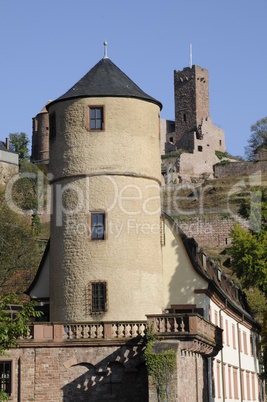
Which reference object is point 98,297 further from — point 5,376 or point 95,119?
point 95,119

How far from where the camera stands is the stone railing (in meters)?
32.8

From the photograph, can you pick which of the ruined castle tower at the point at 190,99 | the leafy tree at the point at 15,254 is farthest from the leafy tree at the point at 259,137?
the leafy tree at the point at 15,254

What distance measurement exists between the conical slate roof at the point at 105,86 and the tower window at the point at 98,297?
746 cm

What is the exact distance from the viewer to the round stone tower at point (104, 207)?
37.1 metres

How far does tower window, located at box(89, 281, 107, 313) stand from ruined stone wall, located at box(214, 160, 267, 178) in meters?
98.2

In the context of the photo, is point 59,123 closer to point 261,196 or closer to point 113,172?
point 113,172

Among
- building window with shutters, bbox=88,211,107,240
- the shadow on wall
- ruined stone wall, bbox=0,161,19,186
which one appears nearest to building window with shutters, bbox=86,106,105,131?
building window with shutters, bbox=88,211,107,240

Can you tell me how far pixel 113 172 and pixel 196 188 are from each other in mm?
89263

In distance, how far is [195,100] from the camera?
481ft

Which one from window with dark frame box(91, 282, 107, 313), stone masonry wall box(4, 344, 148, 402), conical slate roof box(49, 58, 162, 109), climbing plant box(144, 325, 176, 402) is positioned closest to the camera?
climbing plant box(144, 325, 176, 402)

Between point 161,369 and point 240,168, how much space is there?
105444mm

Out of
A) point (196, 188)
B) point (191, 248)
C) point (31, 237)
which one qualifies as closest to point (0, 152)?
point (196, 188)

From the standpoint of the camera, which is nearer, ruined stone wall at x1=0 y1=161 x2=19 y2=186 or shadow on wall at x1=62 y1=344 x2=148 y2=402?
shadow on wall at x1=62 y1=344 x2=148 y2=402

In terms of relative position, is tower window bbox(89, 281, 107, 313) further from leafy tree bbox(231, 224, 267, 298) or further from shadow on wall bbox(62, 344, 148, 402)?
leafy tree bbox(231, 224, 267, 298)
